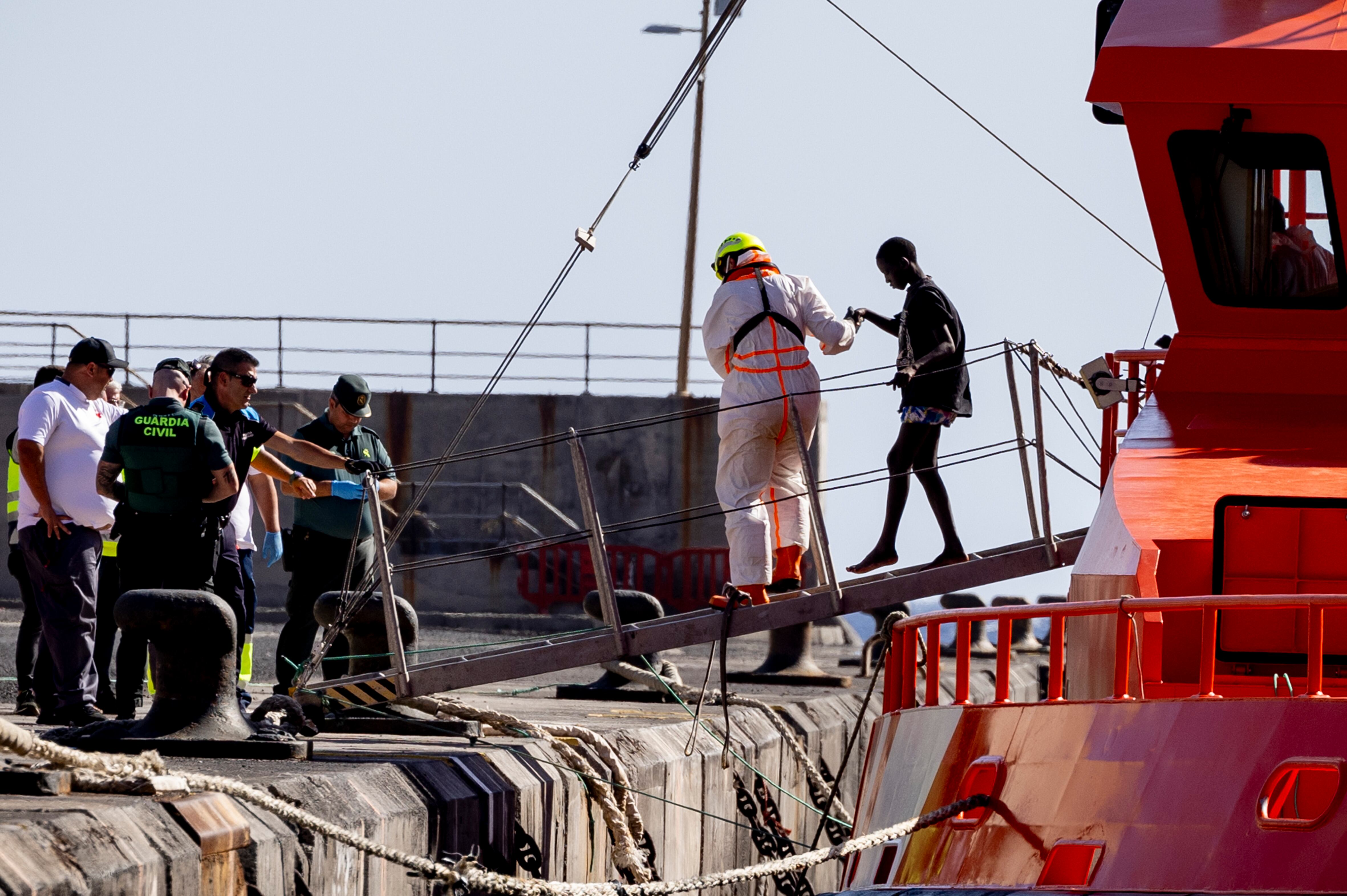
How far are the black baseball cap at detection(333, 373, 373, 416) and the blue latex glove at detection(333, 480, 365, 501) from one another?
0.34 m

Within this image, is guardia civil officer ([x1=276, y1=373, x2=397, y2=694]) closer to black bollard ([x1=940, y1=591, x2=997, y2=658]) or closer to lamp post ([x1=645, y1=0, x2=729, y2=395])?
black bollard ([x1=940, y1=591, x2=997, y2=658])

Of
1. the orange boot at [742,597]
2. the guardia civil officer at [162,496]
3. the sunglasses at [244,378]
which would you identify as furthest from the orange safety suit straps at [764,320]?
the guardia civil officer at [162,496]

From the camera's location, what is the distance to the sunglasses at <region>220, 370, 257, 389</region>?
28.0 ft

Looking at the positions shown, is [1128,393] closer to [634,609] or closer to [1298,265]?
[1298,265]

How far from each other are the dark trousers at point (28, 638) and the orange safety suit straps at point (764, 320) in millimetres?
3376

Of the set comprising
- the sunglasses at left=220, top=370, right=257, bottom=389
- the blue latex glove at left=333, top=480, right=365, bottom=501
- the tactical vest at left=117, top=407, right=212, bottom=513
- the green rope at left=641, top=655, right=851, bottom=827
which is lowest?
the green rope at left=641, top=655, right=851, bottom=827

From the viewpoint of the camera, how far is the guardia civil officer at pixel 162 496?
7805 millimetres

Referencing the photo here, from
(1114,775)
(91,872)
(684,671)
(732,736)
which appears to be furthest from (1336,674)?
(684,671)

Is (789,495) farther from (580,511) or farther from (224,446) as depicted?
(580,511)

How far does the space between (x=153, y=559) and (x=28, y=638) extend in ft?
5.69

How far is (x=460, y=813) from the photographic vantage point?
23.2 feet

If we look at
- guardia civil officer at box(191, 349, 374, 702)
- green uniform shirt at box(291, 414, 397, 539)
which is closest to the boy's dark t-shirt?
green uniform shirt at box(291, 414, 397, 539)

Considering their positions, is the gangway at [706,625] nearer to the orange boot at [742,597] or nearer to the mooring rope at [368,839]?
the orange boot at [742,597]

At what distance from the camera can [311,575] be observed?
31.5 ft
